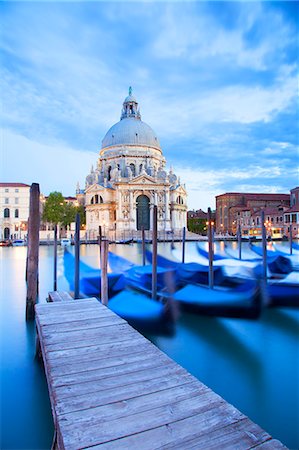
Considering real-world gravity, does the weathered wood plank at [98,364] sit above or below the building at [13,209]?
below

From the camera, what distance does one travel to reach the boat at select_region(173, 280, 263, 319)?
13.7 ft

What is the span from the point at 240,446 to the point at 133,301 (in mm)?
2876

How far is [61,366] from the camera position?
1842 millimetres

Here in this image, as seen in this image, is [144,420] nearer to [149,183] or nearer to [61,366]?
[61,366]

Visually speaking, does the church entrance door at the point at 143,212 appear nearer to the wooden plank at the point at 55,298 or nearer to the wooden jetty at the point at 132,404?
the wooden plank at the point at 55,298

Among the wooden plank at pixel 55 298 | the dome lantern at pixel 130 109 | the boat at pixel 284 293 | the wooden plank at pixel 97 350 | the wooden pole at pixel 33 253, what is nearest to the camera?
the wooden plank at pixel 97 350

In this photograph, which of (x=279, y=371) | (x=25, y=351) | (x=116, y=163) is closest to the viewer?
(x=279, y=371)

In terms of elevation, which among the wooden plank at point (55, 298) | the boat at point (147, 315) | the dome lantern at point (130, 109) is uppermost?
the dome lantern at point (130, 109)

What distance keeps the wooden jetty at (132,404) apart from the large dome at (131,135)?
107 feet

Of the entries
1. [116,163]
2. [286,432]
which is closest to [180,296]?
[286,432]

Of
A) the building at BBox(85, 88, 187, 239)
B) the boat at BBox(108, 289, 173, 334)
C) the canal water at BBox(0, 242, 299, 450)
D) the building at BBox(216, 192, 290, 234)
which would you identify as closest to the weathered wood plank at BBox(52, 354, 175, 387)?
the canal water at BBox(0, 242, 299, 450)

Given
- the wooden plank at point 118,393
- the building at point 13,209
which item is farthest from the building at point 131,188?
the wooden plank at point 118,393

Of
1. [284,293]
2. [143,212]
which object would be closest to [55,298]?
[284,293]

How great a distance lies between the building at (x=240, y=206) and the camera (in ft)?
126
